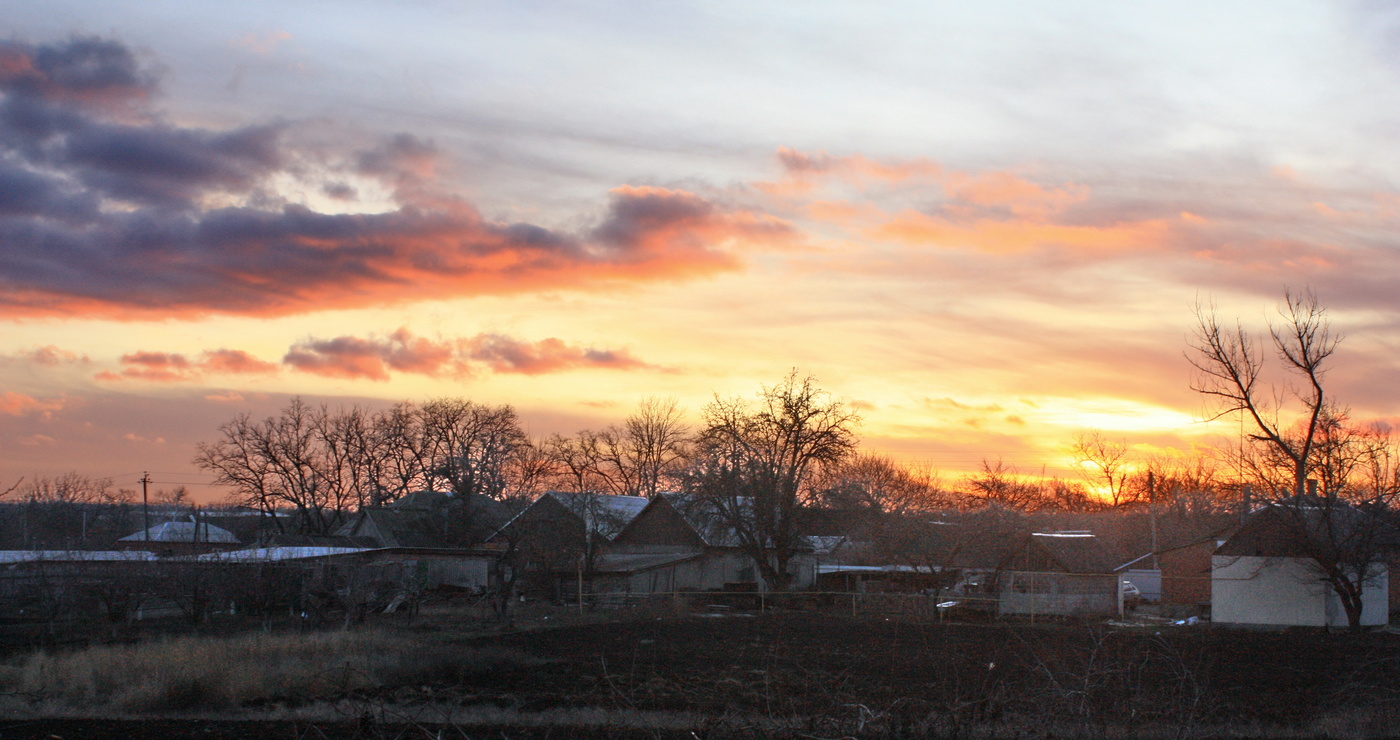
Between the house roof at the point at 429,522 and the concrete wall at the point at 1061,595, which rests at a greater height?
the house roof at the point at 429,522

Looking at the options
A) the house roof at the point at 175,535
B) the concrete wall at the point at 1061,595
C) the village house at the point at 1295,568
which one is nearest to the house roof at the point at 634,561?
the concrete wall at the point at 1061,595

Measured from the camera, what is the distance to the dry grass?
19.0 metres

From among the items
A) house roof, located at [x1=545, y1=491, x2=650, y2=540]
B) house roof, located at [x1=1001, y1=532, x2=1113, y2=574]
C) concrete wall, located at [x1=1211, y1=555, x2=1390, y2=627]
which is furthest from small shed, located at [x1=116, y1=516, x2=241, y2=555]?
concrete wall, located at [x1=1211, y1=555, x2=1390, y2=627]

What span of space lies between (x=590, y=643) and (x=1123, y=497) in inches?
3065

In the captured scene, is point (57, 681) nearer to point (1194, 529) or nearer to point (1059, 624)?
point (1059, 624)

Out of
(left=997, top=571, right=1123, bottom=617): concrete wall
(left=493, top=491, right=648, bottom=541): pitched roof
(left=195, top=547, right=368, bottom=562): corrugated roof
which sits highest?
(left=493, top=491, right=648, bottom=541): pitched roof

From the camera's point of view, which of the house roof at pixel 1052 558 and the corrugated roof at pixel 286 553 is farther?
the house roof at pixel 1052 558

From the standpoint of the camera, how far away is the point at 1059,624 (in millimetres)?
36656

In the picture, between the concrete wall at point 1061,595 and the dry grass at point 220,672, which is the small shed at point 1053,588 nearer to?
the concrete wall at point 1061,595

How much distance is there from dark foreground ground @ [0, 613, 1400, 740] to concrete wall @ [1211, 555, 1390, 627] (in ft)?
7.02

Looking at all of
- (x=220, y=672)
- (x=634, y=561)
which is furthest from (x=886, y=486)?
(x=220, y=672)

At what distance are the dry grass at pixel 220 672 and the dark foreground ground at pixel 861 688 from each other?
0.67m

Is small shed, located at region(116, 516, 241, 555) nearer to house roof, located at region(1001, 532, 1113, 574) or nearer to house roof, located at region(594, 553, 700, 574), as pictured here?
house roof, located at region(594, 553, 700, 574)

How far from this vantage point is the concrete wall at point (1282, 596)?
37188mm
